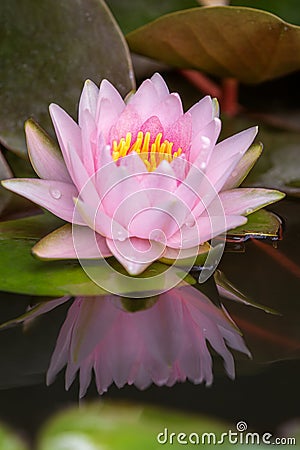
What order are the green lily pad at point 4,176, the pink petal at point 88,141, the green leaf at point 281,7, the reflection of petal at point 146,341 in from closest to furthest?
1. the reflection of petal at point 146,341
2. the pink petal at point 88,141
3. the green lily pad at point 4,176
4. the green leaf at point 281,7

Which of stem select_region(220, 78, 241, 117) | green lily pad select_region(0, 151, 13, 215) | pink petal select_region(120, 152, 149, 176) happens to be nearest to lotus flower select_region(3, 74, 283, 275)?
pink petal select_region(120, 152, 149, 176)

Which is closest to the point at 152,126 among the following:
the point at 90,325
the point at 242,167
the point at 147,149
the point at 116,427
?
the point at 147,149

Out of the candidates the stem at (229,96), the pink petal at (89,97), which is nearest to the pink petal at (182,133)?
the pink petal at (89,97)

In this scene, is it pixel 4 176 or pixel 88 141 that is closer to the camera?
pixel 88 141

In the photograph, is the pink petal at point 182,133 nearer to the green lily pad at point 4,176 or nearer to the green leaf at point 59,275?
the green leaf at point 59,275

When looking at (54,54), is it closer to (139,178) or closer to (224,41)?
(224,41)

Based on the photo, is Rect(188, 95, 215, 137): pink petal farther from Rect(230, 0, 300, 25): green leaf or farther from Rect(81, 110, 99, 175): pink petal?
Rect(230, 0, 300, 25): green leaf
